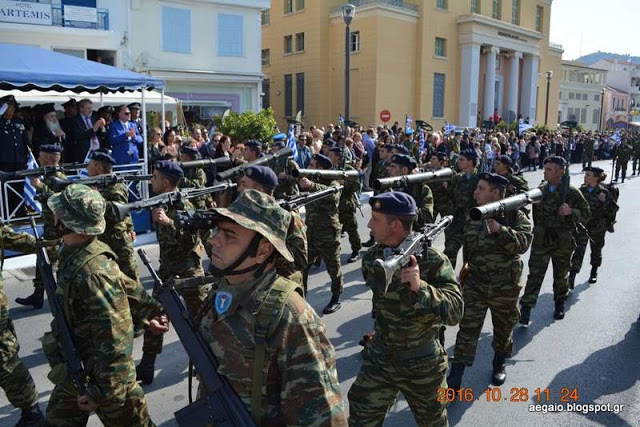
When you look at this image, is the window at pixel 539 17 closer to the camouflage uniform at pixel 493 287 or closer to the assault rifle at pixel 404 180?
the assault rifle at pixel 404 180

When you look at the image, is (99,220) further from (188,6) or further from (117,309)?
(188,6)

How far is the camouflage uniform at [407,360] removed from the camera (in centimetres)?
339

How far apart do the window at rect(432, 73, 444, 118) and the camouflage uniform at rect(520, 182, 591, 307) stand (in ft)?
108

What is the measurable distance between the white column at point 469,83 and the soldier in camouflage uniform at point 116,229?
1414 inches

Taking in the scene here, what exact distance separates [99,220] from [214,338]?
1423mm

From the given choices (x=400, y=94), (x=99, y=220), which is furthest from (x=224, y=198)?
(x=400, y=94)

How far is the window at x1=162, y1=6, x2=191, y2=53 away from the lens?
23.4m

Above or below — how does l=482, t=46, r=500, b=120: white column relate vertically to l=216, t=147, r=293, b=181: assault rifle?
above

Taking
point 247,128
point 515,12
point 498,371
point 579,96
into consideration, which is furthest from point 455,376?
point 579,96

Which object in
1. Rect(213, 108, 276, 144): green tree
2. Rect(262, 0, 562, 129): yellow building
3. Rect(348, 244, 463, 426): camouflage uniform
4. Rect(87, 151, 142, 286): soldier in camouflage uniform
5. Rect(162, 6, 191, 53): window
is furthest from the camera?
Rect(262, 0, 562, 129): yellow building

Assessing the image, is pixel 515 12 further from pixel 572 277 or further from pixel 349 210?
pixel 572 277

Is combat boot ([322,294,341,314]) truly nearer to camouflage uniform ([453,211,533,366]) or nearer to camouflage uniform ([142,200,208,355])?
camouflage uniform ([142,200,208,355])

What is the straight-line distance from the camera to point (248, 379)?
2.19 meters

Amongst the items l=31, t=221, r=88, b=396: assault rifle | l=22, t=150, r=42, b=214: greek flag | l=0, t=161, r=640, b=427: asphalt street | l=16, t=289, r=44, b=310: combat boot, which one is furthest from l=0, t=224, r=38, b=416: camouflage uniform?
l=22, t=150, r=42, b=214: greek flag
